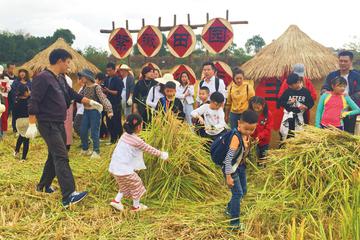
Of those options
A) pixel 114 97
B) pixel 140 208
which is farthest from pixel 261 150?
pixel 114 97

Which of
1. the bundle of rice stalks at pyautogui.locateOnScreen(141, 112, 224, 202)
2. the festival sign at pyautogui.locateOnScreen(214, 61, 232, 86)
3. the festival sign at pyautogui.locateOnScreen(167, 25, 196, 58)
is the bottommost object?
the bundle of rice stalks at pyautogui.locateOnScreen(141, 112, 224, 202)

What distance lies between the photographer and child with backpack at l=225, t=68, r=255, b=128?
5.54 metres

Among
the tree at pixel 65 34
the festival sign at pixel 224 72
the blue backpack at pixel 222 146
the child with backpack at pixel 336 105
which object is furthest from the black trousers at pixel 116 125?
the tree at pixel 65 34

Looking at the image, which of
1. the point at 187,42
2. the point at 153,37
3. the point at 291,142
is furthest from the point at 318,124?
the point at 153,37

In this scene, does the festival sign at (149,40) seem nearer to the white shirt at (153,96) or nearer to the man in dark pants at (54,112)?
the white shirt at (153,96)

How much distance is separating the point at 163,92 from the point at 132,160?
6.24 feet

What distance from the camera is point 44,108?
374 cm

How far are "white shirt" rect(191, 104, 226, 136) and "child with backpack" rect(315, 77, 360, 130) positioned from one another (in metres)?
1.34

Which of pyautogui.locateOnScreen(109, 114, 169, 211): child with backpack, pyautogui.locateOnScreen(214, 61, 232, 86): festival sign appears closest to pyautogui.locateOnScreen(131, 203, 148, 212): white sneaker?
pyautogui.locateOnScreen(109, 114, 169, 211): child with backpack

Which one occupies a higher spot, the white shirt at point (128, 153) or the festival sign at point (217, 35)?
the festival sign at point (217, 35)

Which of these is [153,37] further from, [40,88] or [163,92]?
[40,88]

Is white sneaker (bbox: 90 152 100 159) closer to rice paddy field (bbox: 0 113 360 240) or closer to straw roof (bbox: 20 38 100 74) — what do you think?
rice paddy field (bbox: 0 113 360 240)

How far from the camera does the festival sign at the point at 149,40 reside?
29.9 feet

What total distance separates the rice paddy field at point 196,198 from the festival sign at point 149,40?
5169 mm
